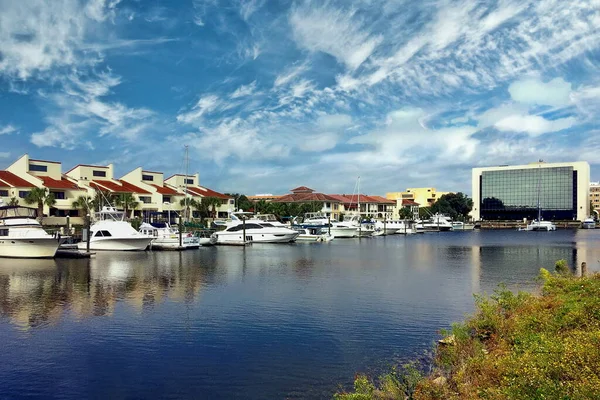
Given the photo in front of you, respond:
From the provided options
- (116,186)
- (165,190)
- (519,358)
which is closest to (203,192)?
(165,190)

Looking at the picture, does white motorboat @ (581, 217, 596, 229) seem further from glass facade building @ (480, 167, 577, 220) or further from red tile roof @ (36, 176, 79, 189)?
red tile roof @ (36, 176, 79, 189)

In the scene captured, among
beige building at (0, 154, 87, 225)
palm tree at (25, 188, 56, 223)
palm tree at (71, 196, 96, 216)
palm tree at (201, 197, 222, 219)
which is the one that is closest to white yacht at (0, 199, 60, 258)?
palm tree at (25, 188, 56, 223)

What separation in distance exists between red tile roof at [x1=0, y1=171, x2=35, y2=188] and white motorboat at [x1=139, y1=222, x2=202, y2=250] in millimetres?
23122

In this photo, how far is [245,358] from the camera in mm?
18844

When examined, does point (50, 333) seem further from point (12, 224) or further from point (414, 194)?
point (414, 194)

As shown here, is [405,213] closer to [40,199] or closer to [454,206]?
[454,206]

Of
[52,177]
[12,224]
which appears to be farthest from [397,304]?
[52,177]

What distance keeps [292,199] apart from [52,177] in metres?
71.9

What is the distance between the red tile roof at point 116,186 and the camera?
87.2m

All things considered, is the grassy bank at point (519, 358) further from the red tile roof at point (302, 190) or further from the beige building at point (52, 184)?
the red tile roof at point (302, 190)

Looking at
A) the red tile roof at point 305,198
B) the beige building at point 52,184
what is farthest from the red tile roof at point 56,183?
the red tile roof at point 305,198

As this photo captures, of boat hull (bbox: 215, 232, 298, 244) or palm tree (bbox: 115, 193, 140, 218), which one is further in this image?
palm tree (bbox: 115, 193, 140, 218)

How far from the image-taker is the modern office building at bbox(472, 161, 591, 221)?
169 meters

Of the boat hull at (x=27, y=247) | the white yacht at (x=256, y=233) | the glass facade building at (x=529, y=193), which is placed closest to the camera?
the boat hull at (x=27, y=247)
